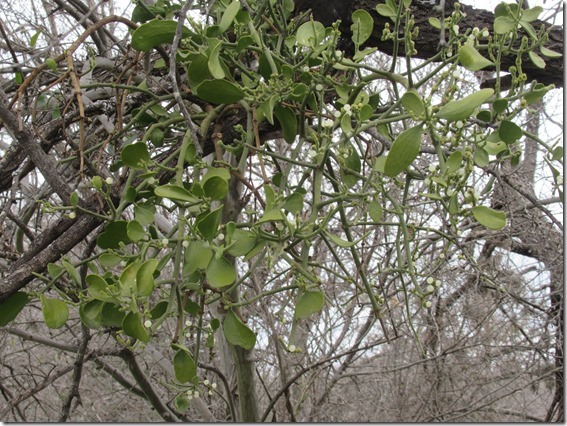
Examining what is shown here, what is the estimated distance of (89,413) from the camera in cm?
227

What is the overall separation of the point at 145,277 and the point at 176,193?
0.08 m

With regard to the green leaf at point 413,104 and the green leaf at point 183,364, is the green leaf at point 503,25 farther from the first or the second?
the green leaf at point 183,364

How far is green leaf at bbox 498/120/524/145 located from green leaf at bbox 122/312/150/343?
1.17 ft

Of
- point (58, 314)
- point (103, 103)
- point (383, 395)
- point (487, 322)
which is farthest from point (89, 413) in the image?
point (58, 314)

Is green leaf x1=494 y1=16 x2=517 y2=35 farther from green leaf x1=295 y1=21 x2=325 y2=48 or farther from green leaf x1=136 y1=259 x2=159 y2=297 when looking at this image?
green leaf x1=136 y1=259 x2=159 y2=297

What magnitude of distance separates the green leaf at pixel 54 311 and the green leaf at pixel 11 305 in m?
0.11

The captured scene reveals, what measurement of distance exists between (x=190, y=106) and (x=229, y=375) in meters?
0.77

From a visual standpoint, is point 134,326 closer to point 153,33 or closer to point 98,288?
point 98,288

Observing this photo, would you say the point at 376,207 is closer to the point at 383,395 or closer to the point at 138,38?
the point at 138,38

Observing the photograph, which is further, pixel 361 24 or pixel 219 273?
pixel 361 24

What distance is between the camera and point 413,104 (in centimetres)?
49

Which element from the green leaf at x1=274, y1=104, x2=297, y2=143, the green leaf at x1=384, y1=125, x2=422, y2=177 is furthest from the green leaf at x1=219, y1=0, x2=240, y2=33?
the green leaf at x1=384, y1=125, x2=422, y2=177

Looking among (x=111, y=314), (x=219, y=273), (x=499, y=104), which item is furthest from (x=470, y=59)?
(x=111, y=314)

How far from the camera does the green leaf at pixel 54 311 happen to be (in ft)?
1.90
